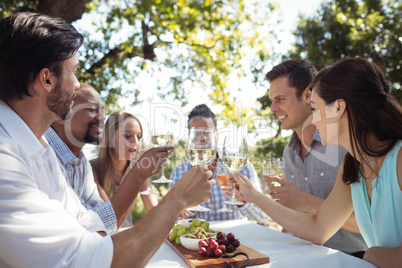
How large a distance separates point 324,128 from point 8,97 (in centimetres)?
185

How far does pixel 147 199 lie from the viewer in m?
3.92

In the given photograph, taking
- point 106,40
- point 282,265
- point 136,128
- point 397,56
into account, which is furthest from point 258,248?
point 397,56

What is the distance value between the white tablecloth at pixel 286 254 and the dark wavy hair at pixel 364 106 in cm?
52

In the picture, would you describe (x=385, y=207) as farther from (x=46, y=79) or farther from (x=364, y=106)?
(x=46, y=79)

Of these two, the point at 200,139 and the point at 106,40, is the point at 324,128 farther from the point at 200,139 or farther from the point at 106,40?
the point at 106,40

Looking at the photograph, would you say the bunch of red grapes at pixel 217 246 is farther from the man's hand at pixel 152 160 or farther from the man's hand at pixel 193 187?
the man's hand at pixel 152 160

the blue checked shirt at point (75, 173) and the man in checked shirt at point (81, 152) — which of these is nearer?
the man in checked shirt at point (81, 152)

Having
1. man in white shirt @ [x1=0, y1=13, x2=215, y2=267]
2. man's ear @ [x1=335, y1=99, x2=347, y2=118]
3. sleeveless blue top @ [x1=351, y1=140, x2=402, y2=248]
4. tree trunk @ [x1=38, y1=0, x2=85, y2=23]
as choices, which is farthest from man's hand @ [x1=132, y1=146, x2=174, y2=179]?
tree trunk @ [x1=38, y1=0, x2=85, y2=23]

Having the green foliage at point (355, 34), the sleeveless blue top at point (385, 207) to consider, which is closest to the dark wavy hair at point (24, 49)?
the sleeveless blue top at point (385, 207)

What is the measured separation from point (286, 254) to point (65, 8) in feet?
15.7

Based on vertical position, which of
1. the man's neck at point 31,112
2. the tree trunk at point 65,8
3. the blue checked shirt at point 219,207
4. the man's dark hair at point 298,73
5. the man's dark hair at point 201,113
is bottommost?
the blue checked shirt at point 219,207

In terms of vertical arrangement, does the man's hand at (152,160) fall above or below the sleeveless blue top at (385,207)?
above

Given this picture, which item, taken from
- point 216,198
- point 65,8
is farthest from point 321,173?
point 65,8

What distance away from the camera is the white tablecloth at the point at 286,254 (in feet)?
5.49
